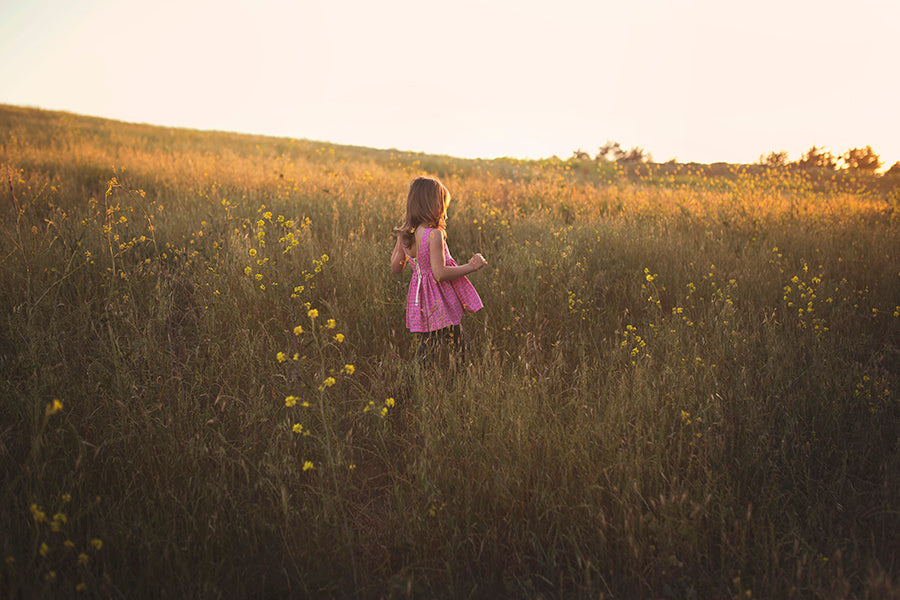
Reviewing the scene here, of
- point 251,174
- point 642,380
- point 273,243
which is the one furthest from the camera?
point 251,174

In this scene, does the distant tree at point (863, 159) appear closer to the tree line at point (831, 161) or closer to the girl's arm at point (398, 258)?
the tree line at point (831, 161)

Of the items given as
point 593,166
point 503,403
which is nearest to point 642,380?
point 503,403

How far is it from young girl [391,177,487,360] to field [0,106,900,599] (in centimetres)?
27

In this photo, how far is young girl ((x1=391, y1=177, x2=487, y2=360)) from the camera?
2.90 metres

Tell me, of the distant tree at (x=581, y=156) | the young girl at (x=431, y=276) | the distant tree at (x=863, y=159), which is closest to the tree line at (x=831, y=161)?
the distant tree at (x=863, y=159)

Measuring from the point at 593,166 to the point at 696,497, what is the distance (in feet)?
48.4

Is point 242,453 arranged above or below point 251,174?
below

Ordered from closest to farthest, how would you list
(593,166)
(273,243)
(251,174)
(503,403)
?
(503,403) < (273,243) < (251,174) < (593,166)

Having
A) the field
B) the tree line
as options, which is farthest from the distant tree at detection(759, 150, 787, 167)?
the field

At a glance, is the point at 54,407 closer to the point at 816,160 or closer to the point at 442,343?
the point at 442,343

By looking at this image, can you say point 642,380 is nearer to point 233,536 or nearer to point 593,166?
point 233,536

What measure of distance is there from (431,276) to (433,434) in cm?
124

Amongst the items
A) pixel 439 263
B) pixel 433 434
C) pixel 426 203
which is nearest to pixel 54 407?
pixel 433 434

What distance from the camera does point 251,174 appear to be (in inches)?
277
